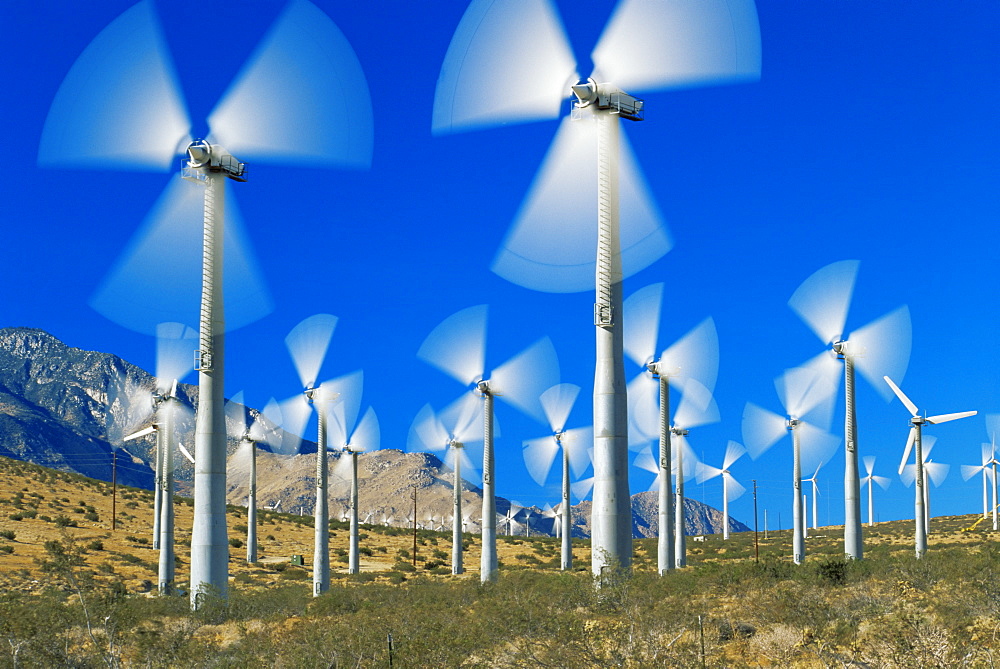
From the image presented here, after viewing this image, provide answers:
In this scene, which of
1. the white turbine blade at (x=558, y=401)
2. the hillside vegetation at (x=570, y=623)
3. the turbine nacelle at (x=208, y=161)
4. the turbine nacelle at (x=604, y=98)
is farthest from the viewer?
the white turbine blade at (x=558, y=401)

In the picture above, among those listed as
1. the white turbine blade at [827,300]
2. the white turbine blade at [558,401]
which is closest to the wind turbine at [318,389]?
the white turbine blade at [558,401]

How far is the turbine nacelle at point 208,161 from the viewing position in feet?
112

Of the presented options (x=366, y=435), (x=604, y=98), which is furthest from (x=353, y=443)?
(x=604, y=98)

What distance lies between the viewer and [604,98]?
28.3m

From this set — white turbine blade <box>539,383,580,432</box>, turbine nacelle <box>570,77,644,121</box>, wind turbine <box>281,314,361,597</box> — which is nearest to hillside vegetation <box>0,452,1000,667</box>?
turbine nacelle <box>570,77,644,121</box>

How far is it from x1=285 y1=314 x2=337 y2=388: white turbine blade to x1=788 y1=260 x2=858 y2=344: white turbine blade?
23.7m

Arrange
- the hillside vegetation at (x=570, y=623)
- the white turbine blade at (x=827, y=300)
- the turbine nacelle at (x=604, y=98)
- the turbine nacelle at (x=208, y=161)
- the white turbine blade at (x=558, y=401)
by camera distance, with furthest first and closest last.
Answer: the white turbine blade at (x=558, y=401) → the white turbine blade at (x=827, y=300) → the turbine nacelle at (x=208, y=161) → the turbine nacelle at (x=604, y=98) → the hillside vegetation at (x=570, y=623)

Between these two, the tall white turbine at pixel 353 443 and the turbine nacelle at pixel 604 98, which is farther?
the tall white turbine at pixel 353 443

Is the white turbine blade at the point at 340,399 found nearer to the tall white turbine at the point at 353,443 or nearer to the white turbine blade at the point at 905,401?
the tall white turbine at the point at 353,443

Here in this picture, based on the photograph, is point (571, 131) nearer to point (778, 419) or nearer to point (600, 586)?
point (600, 586)

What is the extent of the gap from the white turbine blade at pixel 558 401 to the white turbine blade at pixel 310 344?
51.0 ft

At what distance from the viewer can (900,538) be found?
103562mm

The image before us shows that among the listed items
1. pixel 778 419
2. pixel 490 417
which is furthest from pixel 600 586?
pixel 778 419

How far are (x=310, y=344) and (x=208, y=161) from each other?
76.2 feet
